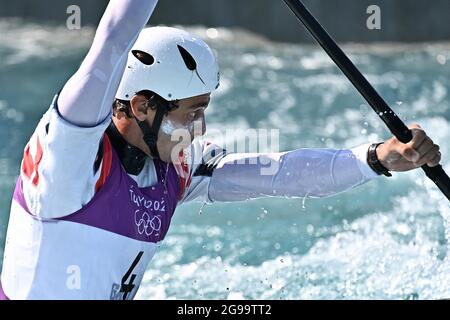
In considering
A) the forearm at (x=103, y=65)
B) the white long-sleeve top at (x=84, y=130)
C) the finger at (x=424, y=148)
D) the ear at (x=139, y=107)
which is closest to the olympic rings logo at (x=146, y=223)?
the white long-sleeve top at (x=84, y=130)

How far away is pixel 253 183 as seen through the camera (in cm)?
277

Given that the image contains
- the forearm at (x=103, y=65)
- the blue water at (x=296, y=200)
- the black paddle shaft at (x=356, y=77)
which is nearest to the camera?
the forearm at (x=103, y=65)

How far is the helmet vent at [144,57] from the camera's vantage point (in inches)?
98.6

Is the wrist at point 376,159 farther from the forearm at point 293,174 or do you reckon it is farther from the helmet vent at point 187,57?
the helmet vent at point 187,57

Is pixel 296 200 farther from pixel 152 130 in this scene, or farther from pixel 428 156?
pixel 152 130

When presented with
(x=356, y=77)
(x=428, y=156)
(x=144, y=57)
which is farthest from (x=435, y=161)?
(x=144, y=57)

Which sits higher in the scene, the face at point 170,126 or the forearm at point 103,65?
the forearm at point 103,65

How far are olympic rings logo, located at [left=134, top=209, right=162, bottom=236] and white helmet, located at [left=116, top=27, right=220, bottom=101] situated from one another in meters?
0.30

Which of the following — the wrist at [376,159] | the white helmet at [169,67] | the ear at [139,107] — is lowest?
the wrist at [376,159]

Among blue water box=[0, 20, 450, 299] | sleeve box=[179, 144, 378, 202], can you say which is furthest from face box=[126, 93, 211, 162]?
blue water box=[0, 20, 450, 299]

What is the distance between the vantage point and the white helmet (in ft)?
8.12

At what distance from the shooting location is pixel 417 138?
8.15ft

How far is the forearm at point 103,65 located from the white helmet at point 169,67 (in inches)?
18.7

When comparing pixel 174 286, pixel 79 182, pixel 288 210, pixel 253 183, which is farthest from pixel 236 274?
pixel 79 182
